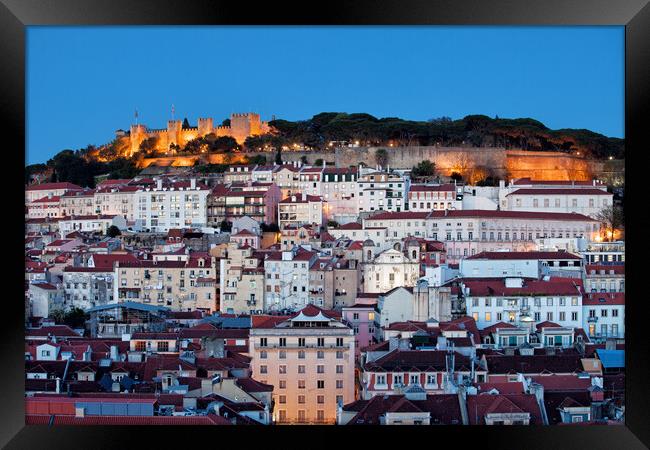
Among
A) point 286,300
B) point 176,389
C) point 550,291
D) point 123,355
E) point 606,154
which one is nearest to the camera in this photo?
point 176,389

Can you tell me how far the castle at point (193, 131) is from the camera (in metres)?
26.3

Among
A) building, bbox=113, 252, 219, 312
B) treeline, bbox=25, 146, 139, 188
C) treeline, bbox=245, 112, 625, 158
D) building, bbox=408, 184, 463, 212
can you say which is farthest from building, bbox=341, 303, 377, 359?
treeline, bbox=25, 146, 139, 188

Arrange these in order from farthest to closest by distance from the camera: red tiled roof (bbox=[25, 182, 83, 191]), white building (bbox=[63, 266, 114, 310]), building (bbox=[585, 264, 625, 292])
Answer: red tiled roof (bbox=[25, 182, 83, 191]) < white building (bbox=[63, 266, 114, 310]) < building (bbox=[585, 264, 625, 292])

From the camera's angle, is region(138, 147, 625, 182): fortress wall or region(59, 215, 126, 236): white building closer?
region(59, 215, 126, 236): white building

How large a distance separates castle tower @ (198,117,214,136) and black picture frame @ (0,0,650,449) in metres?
23.8

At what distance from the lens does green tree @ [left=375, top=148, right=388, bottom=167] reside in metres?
24.0

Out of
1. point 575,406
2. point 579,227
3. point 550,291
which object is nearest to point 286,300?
point 550,291

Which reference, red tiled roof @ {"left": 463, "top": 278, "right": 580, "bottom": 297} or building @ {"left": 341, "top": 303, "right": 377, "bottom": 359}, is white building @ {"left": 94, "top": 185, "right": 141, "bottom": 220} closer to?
building @ {"left": 341, "top": 303, "right": 377, "bottom": 359}

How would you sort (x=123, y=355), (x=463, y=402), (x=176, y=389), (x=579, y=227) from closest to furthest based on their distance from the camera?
1. (x=463, y=402)
2. (x=176, y=389)
3. (x=123, y=355)
4. (x=579, y=227)

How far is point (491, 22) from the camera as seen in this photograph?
→ 9.80 feet

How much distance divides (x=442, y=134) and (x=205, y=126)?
6.06 metres
